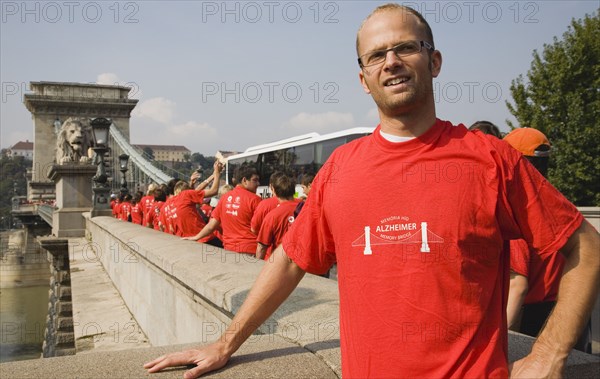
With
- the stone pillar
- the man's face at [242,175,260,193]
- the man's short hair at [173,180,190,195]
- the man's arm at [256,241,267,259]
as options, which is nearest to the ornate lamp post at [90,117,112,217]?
the stone pillar

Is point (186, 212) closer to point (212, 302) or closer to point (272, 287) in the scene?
point (212, 302)

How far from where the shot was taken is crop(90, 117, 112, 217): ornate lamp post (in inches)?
543

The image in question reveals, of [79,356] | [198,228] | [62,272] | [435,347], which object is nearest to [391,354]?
[435,347]

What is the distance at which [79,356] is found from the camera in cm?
204

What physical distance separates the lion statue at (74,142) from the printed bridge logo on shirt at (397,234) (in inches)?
613

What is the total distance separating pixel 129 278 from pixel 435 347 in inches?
230

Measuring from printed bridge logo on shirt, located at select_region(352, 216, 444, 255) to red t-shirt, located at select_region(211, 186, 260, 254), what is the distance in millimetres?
4631

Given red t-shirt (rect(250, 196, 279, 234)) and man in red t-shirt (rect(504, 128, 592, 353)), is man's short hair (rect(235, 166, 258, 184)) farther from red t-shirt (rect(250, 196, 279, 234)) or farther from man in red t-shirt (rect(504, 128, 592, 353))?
man in red t-shirt (rect(504, 128, 592, 353))

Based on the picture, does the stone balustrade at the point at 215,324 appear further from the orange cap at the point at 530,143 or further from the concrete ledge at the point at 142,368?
the orange cap at the point at 530,143

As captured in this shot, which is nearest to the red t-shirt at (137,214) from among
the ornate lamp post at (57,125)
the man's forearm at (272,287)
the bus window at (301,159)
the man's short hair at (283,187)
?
the bus window at (301,159)

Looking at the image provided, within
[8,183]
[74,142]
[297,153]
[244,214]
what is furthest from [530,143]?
[8,183]

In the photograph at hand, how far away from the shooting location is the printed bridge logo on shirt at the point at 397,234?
148 centimetres

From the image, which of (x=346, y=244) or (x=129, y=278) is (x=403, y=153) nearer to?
(x=346, y=244)

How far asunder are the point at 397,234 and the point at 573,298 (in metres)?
0.44
